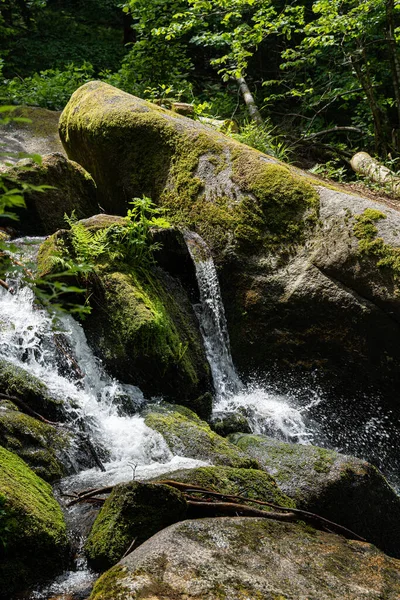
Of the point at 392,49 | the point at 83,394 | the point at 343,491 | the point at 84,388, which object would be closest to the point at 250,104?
the point at 392,49

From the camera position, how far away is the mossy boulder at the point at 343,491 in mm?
4219

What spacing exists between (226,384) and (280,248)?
1841mm

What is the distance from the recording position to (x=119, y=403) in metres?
5.37

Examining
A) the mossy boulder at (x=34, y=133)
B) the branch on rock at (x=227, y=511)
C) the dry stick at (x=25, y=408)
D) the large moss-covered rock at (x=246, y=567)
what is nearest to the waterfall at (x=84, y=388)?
the dry stick at (x=25, y=408)

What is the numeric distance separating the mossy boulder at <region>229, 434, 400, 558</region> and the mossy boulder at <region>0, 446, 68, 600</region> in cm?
185

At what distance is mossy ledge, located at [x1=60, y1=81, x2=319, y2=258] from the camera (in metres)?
7.38

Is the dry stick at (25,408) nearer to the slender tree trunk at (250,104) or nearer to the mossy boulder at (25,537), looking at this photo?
the mossy boulder at (25,537)

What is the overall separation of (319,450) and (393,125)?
11856 millimetres

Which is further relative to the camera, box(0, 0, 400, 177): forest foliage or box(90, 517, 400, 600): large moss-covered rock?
box(0, 0, 400, 177): forest foliage

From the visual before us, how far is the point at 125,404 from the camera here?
539 centimetres

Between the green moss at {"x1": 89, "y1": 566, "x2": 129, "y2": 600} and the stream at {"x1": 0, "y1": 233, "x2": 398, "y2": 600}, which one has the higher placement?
the green moss at {"x1": 89, "y1": 566, "x2": 129, "y2": 600}

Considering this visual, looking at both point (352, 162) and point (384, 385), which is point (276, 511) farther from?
point (352, 162)

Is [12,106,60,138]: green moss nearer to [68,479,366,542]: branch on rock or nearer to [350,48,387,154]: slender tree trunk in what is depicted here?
[350,48,387,154]: slender tree trunk

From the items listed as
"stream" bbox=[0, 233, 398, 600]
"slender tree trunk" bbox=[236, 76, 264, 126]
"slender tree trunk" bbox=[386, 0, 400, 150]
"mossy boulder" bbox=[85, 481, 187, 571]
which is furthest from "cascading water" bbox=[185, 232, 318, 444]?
"slender tree trunk" bbox=[236, 76, 264, 126]
